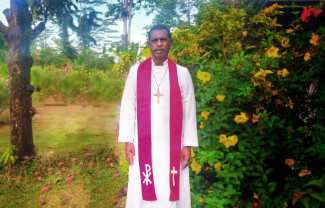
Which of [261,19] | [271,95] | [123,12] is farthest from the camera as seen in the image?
[123,12]

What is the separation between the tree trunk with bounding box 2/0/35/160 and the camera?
3.91m

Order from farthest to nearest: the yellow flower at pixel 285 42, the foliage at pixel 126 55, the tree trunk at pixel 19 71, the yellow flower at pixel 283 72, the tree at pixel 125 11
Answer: the tree at pixel 125 11, the tree trunk at pixel 19 71, the foliage at pixel 126 55, the yellow flower at pixel 285 42, the yellow flower at pixel 283 72

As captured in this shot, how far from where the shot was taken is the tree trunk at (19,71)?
3.91m

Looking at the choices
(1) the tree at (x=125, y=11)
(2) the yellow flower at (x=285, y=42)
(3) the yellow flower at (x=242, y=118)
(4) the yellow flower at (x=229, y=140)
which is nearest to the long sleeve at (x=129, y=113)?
(4) the yellow flower at (x=229, y=140)

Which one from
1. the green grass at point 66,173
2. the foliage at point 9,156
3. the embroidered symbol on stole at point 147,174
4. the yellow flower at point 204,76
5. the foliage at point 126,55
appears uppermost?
the foliage at point 126,55

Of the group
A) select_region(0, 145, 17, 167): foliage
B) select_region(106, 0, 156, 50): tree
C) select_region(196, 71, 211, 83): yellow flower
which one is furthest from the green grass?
select_region(106, 0, 156, 50): tree

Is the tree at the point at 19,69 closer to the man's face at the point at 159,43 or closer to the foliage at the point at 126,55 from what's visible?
the foliage at the point at 126,55

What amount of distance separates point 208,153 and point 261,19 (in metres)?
1.49

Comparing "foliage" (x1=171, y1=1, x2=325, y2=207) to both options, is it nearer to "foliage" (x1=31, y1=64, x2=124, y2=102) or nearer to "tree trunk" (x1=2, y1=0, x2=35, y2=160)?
"tree trunk" (x1=2, y1=0, x2=35, y2=160)

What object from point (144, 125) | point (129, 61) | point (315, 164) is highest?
point (129, 61)

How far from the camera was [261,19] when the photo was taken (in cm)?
268

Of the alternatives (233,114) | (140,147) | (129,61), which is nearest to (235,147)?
(233,114)

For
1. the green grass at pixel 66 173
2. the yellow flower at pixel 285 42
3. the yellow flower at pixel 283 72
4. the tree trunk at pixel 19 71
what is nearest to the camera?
the yellow flower at pixel 283 72

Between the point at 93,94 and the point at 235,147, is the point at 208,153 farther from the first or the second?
the point at 93,94
